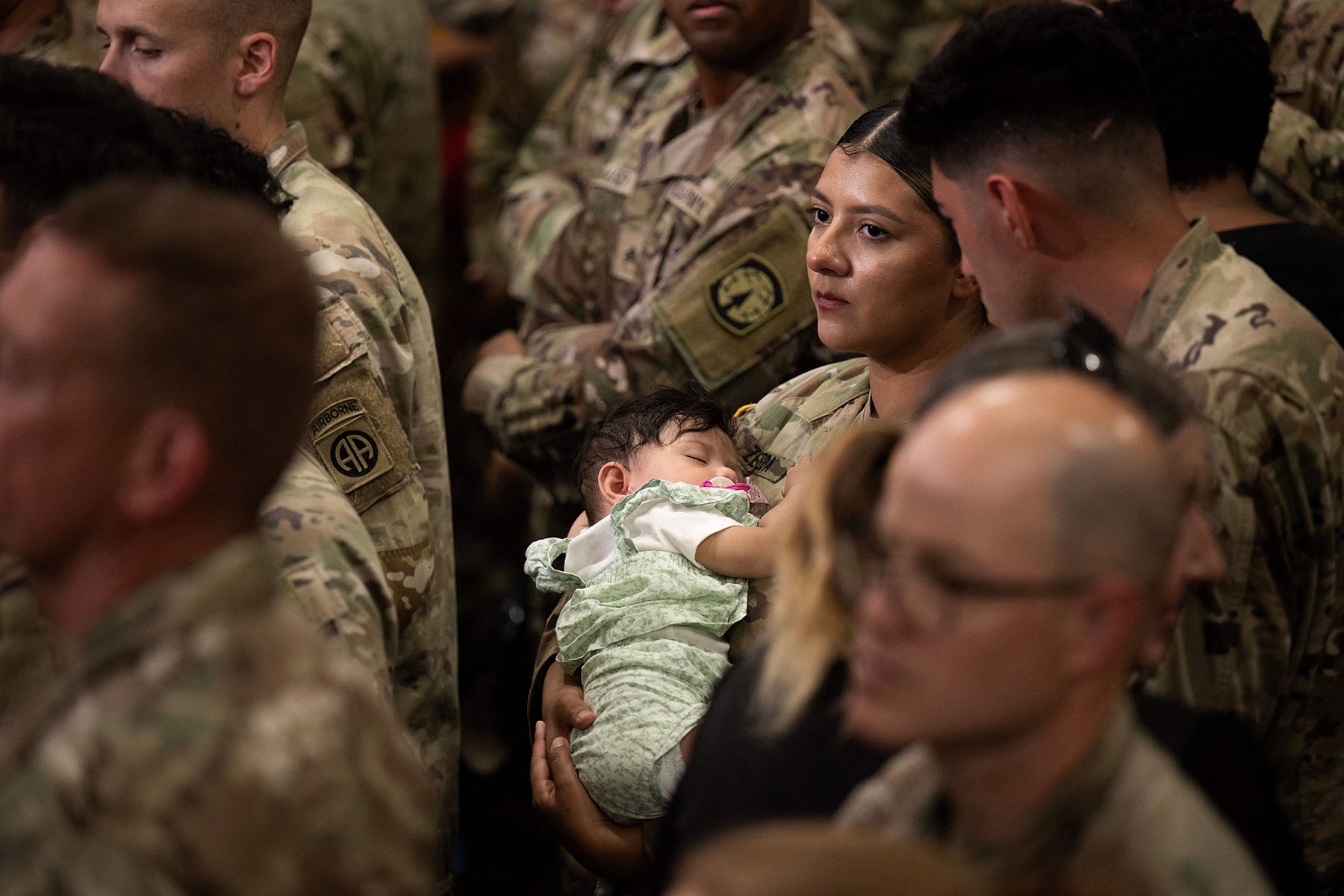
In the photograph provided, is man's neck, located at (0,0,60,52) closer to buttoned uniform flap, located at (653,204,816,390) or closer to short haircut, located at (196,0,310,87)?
short haircut, located at (196,0,310,87)

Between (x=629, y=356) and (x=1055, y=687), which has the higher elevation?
(x=1055, y=687)

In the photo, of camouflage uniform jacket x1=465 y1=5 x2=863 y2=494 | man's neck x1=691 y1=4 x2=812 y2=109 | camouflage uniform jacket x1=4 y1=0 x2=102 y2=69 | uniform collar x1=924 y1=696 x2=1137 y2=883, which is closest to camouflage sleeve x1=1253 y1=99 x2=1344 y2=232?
camouflage uniform jacket x1=465 y1=5 x2=863 y2=494

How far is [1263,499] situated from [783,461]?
1076mm

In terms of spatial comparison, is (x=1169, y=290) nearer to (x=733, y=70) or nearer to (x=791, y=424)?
(x=791, y=424)

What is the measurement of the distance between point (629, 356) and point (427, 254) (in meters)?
1.65

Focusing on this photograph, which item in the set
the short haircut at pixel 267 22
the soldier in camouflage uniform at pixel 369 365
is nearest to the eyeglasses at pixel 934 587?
the soldier in camouflage uniform at pixel 369 365

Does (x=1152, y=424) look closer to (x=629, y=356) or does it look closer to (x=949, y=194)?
(x=949, y=194)

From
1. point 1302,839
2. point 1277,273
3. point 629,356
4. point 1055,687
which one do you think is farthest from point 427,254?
point 1055,687

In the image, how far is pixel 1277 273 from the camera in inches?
110

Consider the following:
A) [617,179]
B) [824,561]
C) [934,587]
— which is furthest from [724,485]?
[617,179]

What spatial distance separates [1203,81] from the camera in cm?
A: 282

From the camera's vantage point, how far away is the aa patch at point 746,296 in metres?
3.43

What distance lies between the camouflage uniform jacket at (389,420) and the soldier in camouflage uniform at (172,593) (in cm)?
92

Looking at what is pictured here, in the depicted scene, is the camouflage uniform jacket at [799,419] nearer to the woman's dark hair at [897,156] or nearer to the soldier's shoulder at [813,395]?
the soldier's shoulder at [813,395]
